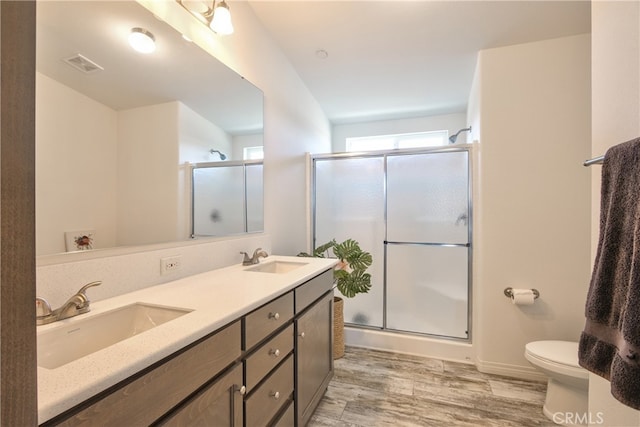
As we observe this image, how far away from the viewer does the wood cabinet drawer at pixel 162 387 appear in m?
0.57

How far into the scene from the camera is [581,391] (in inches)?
64.8

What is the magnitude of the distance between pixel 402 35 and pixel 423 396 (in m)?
2.60

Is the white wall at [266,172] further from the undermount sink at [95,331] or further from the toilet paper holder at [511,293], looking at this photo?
the toilet paper holder at [511,293]

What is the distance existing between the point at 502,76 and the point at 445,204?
1.09m

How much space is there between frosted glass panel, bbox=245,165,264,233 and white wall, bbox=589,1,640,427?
1.80 m

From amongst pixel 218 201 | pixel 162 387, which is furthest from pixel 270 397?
pixel 218 201

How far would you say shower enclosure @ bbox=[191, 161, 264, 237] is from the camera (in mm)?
1567

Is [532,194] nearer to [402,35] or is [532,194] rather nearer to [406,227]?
[406,227]

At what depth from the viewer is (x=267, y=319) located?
1.13m

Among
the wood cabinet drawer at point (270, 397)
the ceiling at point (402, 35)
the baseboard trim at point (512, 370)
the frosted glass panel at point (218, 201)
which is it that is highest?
the ceiling at point (402, 35)

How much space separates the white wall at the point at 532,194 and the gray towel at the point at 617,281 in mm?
1384

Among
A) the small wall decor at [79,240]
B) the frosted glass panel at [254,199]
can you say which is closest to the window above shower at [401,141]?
the frosted glass panel at [254,199]

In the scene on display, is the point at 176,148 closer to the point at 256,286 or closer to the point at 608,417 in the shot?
the point at 256,286

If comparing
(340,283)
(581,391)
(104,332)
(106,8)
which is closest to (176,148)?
(106,8)
